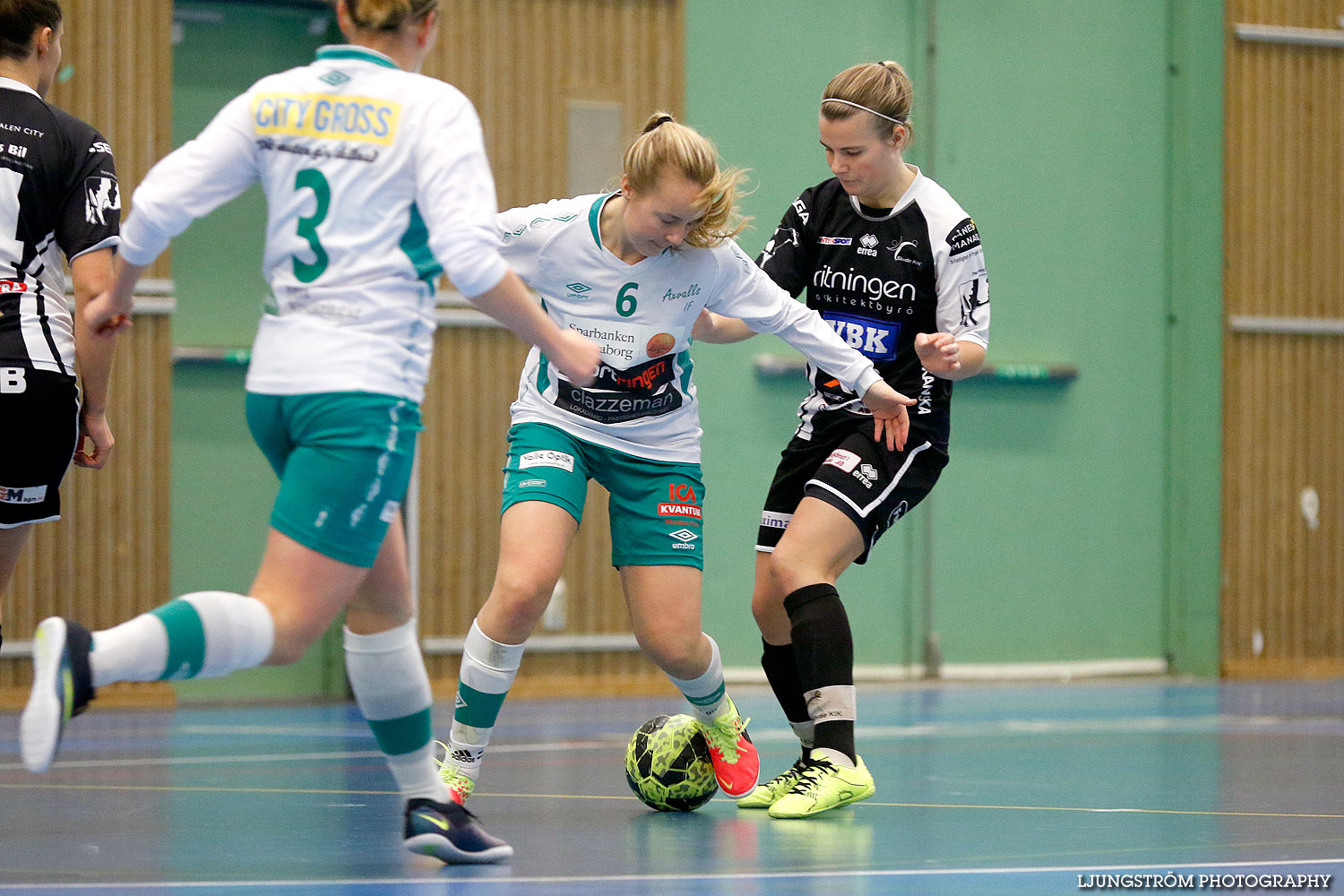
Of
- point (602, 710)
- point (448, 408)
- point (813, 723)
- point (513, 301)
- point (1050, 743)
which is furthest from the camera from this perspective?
point (448, 408)

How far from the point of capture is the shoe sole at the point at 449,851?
10.0ft

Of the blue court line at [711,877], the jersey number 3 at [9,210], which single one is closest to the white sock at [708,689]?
the blue court line at [711,877]

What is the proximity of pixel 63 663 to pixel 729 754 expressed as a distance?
2.03 m

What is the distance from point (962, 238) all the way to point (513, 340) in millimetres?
4341

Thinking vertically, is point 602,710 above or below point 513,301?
below

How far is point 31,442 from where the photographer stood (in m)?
3.56

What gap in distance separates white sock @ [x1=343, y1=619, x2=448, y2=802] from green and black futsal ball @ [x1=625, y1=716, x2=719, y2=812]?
101 centimetres

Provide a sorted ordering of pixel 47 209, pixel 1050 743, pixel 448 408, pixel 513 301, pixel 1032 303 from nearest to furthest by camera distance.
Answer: pixel 513 301 → pixel 47 209 → pixel 1050 743 → pixel 448 408 → pixel 1032 303

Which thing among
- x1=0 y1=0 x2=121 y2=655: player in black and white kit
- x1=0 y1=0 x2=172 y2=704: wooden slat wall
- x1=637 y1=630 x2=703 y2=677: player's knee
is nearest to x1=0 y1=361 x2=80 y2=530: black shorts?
x1=0 y1=0 x2=121 y2=655: player in black and white kit

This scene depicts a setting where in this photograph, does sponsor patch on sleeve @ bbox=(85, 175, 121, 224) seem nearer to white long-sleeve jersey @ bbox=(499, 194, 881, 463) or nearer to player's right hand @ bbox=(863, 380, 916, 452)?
white long-sleeve jersey @ bbox=(499, 194, 881, 463)

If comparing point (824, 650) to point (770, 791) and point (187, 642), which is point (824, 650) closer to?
point (770, 791)

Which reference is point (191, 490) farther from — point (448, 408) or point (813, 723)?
point (813, 723)

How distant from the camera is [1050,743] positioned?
5840mm

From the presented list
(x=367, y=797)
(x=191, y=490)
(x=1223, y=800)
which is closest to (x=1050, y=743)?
(x=1223, y=800)
